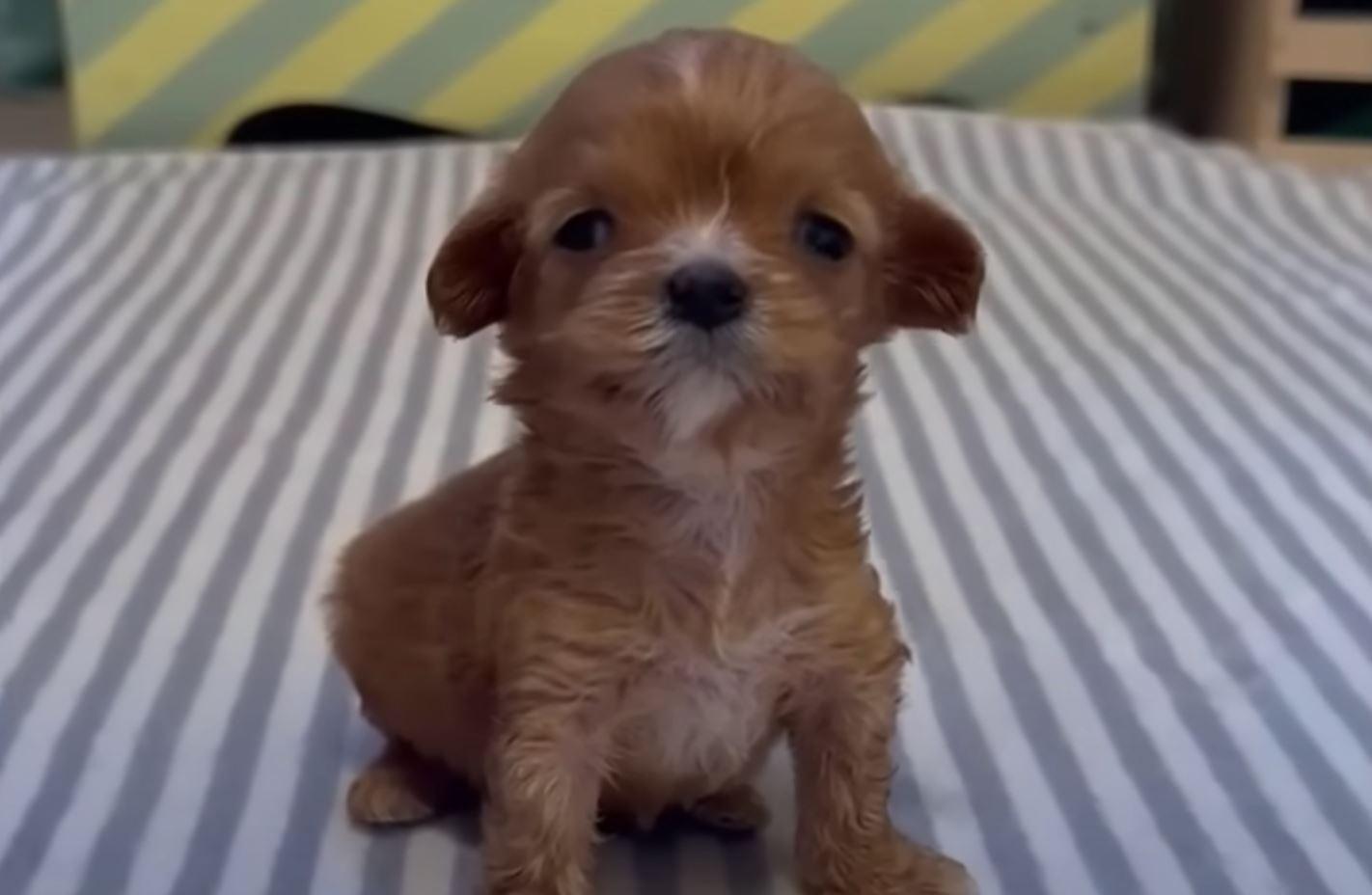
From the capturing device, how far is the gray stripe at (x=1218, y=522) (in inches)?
40.7

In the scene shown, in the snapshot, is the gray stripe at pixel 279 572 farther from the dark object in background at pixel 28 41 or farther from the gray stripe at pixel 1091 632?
the dark object in background at pixel 28 41

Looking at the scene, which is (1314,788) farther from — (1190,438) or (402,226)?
(402,226)

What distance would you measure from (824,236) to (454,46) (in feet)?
4.93

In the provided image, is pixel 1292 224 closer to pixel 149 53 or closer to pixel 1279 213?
pixel 1279 213

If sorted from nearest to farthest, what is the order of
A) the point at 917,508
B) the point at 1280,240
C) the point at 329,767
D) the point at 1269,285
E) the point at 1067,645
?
1. the point at 329,767
2. the point at 1067,645
3. the point at 917,508
4. the point at 1269,285
5. the point at 1280,240

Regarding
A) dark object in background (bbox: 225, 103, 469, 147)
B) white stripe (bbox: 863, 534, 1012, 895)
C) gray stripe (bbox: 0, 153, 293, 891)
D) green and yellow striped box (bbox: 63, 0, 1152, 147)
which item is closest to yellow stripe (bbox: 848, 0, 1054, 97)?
green and yellow striped box (bbox: 63, 0, 1152, 147)

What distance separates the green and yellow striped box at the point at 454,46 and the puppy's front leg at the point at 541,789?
147 cm

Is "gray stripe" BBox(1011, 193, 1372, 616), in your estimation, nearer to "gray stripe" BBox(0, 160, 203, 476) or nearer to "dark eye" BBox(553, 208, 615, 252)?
"dark eye" BBox(553, 208, 615, 252)

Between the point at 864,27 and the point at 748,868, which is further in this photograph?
the point at 864,27

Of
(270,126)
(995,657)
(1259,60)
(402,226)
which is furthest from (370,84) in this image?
(995,657)

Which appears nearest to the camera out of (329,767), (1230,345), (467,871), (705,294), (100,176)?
(705,294)

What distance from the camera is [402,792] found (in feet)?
3.34

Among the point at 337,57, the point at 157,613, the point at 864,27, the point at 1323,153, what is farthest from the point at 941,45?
the point at 157,613

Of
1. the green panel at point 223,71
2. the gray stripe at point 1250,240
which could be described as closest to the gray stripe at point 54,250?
the green panel at point 223,71
